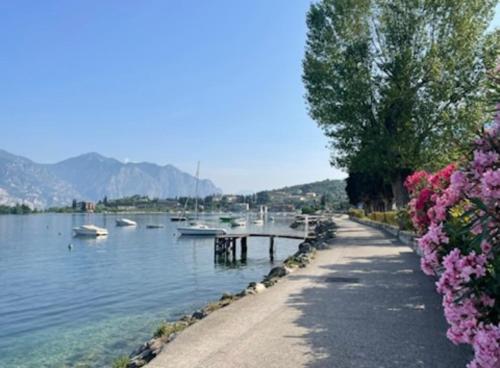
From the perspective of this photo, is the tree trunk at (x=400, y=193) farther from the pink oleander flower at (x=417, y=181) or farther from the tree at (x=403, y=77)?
the pink oleander flower at (x=417, y=181)

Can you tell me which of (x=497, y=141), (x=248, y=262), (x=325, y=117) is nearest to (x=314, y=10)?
(x=325, y=117)

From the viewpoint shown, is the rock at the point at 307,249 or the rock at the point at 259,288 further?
the rock at the point at 307,249

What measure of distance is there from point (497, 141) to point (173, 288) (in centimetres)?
2241

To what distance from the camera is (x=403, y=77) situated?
24859 millimetres

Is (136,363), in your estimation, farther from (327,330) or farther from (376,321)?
(376,321)

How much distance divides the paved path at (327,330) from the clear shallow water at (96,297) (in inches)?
212

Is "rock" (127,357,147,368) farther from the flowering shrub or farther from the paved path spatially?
the flowering shrub

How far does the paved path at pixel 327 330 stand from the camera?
19.6ft

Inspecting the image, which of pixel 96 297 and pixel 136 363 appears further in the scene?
A: pixel 96 297

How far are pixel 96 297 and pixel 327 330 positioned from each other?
59.8ft

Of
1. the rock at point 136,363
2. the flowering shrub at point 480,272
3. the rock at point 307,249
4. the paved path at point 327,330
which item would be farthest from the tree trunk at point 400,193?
the flowering shrub at point 480,272

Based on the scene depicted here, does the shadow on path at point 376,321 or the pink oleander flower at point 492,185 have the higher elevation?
the pink oleander flower at point 492,185

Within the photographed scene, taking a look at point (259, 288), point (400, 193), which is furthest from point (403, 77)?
point (259, 288)

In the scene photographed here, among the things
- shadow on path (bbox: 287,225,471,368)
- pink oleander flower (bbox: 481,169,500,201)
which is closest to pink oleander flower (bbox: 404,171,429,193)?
shadow on path (bbox: 287,225,471,368)
